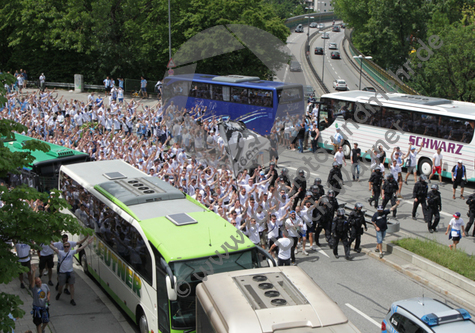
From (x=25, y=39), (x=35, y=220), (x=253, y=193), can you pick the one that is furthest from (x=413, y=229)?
(x=25, y=39)

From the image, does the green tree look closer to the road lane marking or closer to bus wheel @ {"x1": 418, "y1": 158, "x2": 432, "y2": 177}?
the road lane marking

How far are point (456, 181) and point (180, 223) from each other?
1191 cm

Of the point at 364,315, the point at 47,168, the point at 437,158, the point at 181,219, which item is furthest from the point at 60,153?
the point at 437,158

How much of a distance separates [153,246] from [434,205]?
9423 millimetres

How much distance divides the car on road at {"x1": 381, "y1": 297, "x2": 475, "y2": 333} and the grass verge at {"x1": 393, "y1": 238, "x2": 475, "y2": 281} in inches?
153

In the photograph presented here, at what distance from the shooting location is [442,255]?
41.5ft

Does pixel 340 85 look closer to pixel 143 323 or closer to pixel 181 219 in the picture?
pixel 181 219

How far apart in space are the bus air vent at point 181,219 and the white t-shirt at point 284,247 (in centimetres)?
298

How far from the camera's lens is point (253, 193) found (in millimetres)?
14234

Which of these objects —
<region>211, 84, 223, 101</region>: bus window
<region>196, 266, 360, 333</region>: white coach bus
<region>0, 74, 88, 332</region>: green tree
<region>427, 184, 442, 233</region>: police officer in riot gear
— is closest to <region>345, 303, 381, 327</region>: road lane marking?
<region>196, 266, 360, 333</region>: white coach bus

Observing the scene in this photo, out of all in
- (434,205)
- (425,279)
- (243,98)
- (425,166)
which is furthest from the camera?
(243,98)

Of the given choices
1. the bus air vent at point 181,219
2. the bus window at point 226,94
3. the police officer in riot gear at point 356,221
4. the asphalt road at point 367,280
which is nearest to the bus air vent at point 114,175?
the bus air vent at point 181,219

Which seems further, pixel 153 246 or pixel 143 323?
pixel 143 323

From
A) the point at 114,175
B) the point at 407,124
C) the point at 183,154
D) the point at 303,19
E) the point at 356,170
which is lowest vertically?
the point at 356,170
